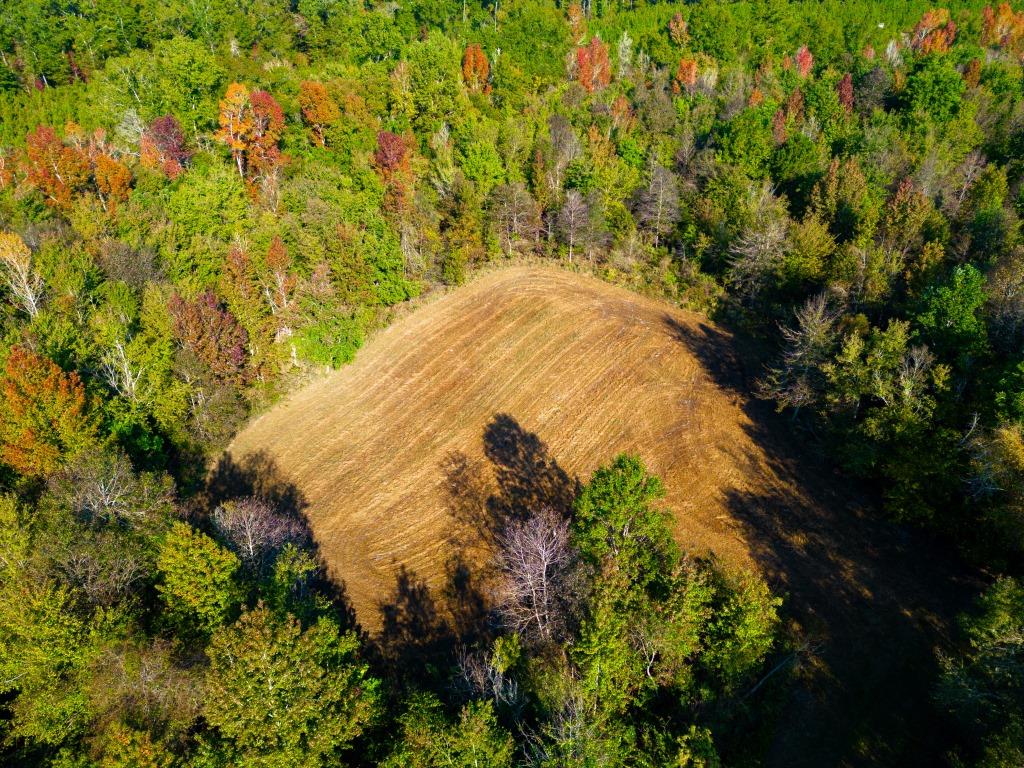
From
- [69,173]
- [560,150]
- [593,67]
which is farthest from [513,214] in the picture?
[69,173]

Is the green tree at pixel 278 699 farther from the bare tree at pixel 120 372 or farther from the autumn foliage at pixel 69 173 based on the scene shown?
the autumn foliage at pixel 69 173

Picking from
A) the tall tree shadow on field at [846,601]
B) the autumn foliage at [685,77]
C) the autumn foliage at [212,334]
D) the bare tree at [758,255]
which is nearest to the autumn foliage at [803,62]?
the autumn foliage at [685,77]

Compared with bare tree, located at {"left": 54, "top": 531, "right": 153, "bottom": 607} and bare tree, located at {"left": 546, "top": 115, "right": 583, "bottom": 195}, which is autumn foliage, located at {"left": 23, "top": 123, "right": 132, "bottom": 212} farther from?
→ bare tree, located at {"left": 546, "top": 115, "right": 583, "bottom": 195}

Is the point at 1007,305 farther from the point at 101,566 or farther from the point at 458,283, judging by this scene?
the point at 101,566

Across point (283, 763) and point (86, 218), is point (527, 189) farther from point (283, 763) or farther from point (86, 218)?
point (283, 763)

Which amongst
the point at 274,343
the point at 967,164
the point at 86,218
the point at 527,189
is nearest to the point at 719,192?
the point at 527,189

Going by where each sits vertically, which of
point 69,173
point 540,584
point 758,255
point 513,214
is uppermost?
point 69,173

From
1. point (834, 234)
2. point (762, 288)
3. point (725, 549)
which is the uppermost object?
point (834, 234)
